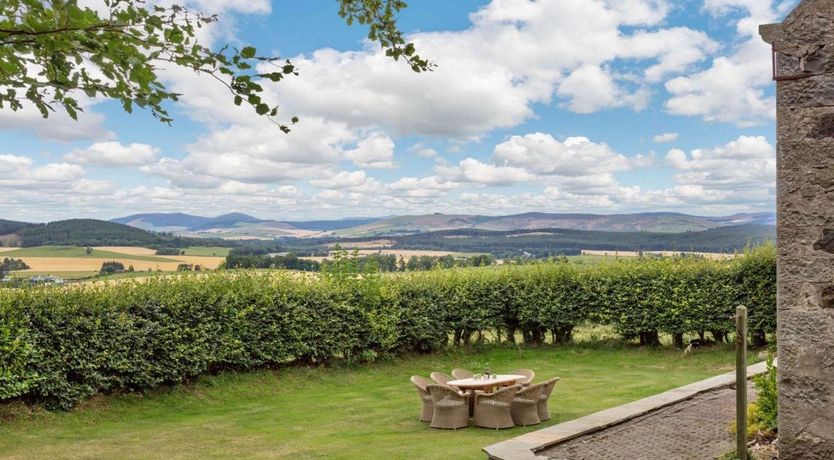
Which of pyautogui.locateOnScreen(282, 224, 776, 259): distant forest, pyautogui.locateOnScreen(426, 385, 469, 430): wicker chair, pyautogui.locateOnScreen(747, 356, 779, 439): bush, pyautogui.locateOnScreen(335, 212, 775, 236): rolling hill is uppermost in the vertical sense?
pyautogui.locateOnScreen(335, 212, 775, 236): rolling hill

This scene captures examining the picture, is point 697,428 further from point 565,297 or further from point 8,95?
point 565,297

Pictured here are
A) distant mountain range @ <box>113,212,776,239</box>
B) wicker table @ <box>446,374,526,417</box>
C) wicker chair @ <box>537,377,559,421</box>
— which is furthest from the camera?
distant mountain range @ <box>113,212,776,239</box>

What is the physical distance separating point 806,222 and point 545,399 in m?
6.24

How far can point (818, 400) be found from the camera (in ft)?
19.6

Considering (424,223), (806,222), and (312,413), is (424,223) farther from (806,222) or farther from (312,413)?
(806,222)

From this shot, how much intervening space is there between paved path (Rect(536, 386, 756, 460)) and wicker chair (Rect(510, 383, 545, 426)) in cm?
168

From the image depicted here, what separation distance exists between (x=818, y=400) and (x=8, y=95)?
6.39 meters

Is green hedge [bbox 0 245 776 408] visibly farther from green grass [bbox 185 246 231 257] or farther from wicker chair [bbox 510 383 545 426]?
green grass [bbox 185 246 231 257]

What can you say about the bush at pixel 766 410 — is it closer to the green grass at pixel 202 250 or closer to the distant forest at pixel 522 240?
the green grass at pixel 202 250

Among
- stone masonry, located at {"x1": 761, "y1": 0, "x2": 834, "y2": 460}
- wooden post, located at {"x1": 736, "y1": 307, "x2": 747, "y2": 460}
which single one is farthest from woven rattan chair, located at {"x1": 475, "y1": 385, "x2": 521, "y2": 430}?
stone masonry, located at {"x1": 761, "y1": 0, "x2": 834, "y2": 460}

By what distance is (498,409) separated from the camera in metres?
10.9

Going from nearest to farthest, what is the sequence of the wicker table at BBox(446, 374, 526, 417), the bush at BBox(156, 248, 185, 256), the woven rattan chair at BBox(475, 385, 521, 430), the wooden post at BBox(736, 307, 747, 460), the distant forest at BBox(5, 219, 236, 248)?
the wooden post at BBox(736, 307, 747, 460) < the woven rattan chair at BBox(475, 385, 521, 430) < the wicker table at BBox(446, 374, 526, 417) < the bush at BBox(156, 248, 185, 256) < the distant forest at BBox(5, 219, 236, 248)

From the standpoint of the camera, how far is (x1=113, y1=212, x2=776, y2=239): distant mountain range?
53844mm

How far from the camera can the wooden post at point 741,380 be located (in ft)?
22.6
